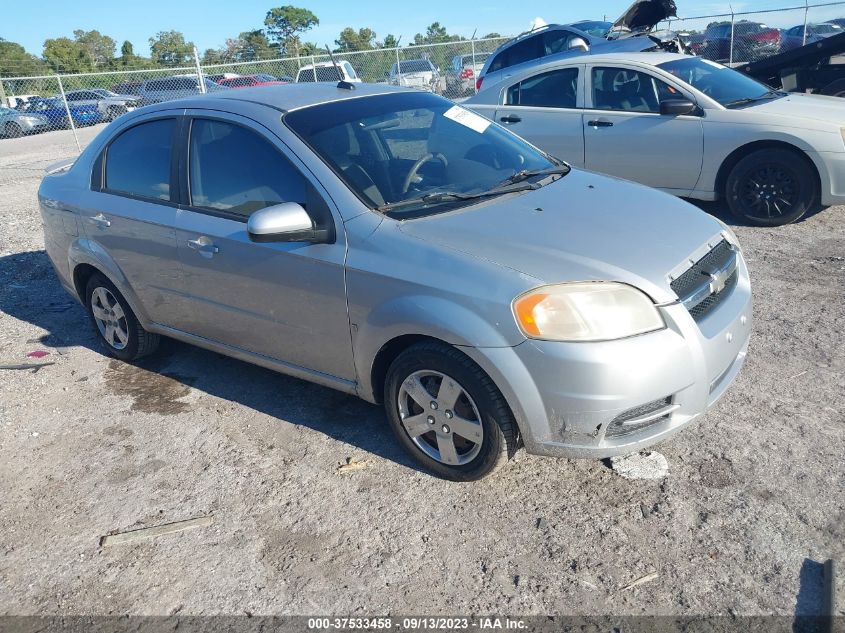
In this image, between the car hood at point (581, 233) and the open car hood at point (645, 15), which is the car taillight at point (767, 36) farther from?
the car hood at point (581, 233)

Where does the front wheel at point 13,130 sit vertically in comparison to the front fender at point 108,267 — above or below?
below

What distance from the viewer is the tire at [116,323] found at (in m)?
4.85

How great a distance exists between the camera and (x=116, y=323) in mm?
4973

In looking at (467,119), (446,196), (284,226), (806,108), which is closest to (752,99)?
(806,108)

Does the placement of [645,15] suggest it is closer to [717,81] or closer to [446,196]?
[717,81]

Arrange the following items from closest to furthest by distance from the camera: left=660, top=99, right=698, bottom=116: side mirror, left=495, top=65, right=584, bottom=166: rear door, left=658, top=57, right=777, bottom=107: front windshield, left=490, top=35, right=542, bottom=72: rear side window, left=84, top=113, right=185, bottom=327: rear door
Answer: left=84, top=113, right=185, bottom=327: rear door, left=660, top=99, right=698, bottom=116: side mirror, left=658, top=57, right=777, bottom=107: front windshield, left=495, top=65, right=584, bottom=166: rear door, left=490, top=35, right=542, bottom=72: rear side window

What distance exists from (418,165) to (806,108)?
4790mm

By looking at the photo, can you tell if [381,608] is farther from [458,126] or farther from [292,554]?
[458,126]

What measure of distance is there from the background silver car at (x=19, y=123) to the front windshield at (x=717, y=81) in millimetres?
20842

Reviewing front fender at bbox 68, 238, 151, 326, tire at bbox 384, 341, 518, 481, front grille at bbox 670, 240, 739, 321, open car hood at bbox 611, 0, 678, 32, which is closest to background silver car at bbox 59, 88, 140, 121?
open car hood at bbox 611, 0, 678, 32

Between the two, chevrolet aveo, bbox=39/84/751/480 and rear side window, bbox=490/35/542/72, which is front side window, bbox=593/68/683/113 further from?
rear side window, bbox=490/35/542/72

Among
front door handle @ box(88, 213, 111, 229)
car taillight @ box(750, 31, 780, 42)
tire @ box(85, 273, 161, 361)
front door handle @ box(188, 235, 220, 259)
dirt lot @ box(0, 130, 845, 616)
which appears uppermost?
car taillight @ box(750, 31, 780, 42)

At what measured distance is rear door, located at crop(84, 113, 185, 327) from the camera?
4.22 m

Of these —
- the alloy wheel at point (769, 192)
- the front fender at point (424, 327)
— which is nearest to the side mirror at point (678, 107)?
the alloy wheel at point (769, 192)
